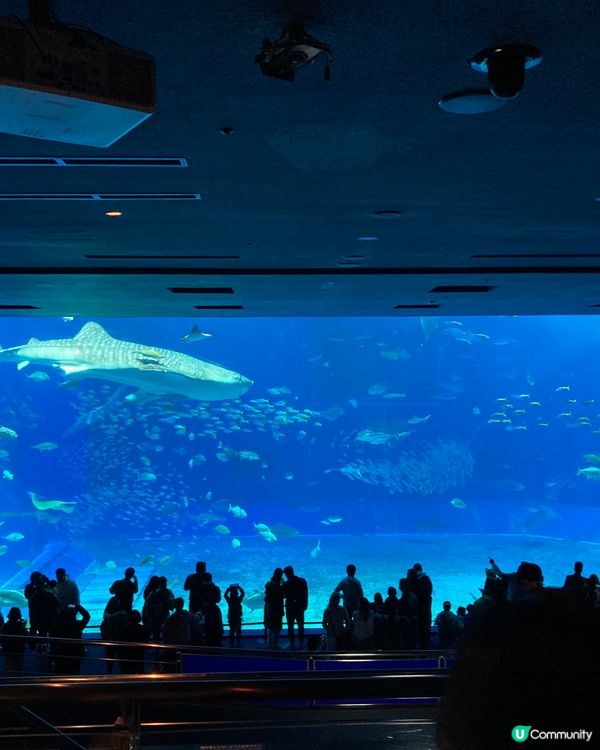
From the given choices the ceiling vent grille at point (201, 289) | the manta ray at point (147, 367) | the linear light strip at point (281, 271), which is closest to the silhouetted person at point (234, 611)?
the ceiling vent grille at point (201, 289)

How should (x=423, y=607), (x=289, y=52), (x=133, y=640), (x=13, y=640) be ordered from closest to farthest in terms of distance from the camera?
(x=289, y=52) < (x=133, y=640) < (x=13, y=640) < (x=423, y=607)

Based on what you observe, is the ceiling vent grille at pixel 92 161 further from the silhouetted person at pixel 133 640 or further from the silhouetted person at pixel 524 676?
the silhouetted person at pixel 524 676

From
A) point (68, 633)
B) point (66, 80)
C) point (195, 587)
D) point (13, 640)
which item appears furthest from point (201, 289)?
point (66, 80)

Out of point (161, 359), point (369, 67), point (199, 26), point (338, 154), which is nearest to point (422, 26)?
point (369, 67)

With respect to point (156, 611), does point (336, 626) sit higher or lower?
lower

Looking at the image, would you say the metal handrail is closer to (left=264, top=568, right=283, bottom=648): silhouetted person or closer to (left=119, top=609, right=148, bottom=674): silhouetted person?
(left=119, top=609, right=148, bottom=674): silhouetted person

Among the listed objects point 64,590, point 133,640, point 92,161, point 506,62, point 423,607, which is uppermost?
point 92,161

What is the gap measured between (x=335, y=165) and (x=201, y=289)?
598 cm

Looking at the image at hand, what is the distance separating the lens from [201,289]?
35.0ft

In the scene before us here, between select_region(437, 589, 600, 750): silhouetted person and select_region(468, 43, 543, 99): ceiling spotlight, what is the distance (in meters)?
2.76

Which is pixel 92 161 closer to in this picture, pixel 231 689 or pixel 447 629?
pixel 231 689

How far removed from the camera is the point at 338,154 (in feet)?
15.1

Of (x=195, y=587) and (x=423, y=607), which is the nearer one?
(x=195, y=587)

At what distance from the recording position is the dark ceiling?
2922mm
